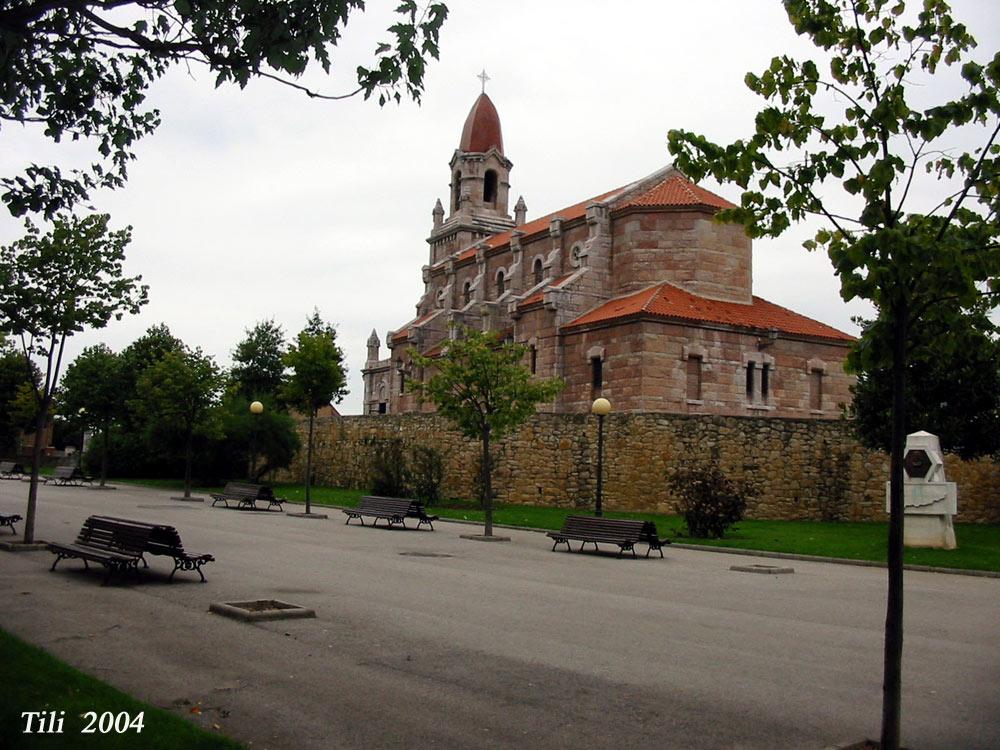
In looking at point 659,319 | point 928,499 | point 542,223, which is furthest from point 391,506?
point 542,223

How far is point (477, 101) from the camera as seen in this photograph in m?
65.2

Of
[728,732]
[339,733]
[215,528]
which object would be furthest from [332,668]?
[215,528]

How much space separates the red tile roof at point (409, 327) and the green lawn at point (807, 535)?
21.8 meters

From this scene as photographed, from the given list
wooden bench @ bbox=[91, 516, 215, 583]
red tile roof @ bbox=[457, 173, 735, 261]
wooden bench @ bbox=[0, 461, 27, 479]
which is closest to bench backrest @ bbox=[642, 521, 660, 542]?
wooden bench @ bbox=[91, 516, 215, 583]

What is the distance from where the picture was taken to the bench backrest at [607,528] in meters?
18.6

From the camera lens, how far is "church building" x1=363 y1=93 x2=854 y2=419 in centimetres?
3744

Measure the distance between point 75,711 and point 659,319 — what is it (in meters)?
33.0

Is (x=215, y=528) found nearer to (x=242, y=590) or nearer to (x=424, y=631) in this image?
(x=242, y=590)

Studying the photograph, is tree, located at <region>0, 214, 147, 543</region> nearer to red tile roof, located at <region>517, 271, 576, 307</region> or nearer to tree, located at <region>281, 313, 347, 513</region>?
tree, located at <region>281, 313, 347, 513</region>

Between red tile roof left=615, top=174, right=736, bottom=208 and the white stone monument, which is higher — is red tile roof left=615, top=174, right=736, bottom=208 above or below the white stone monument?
above

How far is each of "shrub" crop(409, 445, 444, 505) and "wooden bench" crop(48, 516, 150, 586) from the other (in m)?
19.3

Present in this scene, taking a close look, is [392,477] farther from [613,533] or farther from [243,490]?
[613,533]

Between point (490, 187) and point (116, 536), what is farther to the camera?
point (490, 187)

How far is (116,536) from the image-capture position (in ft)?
41.9
